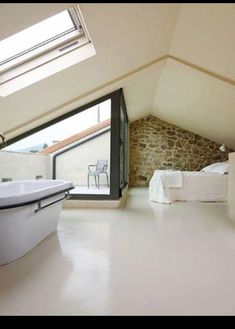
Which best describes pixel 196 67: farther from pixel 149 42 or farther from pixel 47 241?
pixel 47 241

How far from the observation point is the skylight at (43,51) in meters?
3.21

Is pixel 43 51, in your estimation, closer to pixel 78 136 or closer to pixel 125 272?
pixel 125 272

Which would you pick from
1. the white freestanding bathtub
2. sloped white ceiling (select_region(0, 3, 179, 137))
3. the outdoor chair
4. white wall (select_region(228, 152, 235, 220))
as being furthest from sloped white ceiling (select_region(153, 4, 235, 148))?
the white freestanding bathtub

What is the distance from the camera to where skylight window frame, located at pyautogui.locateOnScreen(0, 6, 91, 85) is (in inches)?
134

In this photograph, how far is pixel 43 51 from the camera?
11.5 ft

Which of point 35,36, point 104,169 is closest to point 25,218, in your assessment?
point 35,36

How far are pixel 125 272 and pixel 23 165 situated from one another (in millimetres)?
3545

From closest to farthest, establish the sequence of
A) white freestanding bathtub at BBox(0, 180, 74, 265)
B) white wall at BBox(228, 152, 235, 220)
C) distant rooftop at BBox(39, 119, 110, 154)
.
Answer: white freestanding bathtub at BBox(0, 180, 74, 265)
white wall at BBox(228, 152, 235, 220)
distant rooftop at BBox(39, 119, 110, 154)

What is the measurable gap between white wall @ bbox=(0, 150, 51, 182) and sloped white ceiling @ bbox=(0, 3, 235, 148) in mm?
417

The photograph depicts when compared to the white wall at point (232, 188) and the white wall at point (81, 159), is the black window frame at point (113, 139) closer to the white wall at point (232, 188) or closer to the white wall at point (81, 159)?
the white wall at point (81, 159)

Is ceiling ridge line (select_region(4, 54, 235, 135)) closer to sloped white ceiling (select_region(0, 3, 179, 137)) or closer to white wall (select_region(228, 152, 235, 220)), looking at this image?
sloped white ceiling (select_region(0, 3, 179, 137))

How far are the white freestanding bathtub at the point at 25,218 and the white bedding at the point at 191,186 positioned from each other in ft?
10.6
